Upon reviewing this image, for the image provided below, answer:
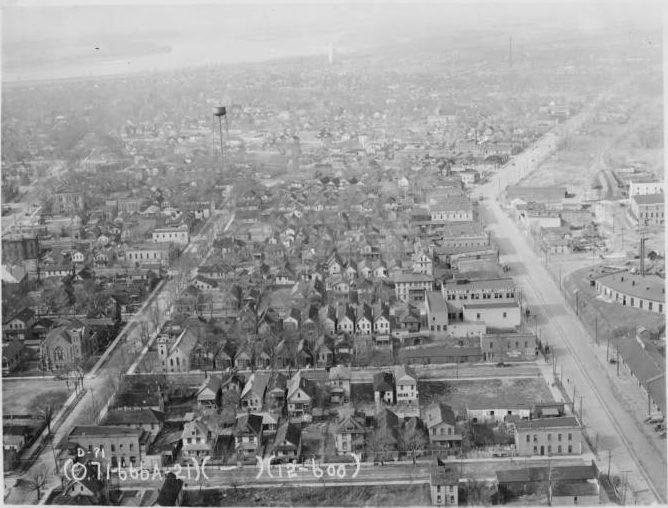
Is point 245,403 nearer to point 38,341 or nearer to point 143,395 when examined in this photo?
point 143,395

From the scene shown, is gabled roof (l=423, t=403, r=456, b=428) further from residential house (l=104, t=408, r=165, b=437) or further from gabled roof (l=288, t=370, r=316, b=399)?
residential house (l=104, t=408, r=165, b=437)

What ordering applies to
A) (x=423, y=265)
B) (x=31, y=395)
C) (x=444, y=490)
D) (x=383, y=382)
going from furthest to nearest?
(x=423, y=265) → (x=31, y=395) → (x=383, y=382) → (x=444, y=490)

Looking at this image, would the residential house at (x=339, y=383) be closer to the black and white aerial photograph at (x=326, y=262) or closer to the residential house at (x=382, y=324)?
the black and white aerial photograph at (x=326, y=262)

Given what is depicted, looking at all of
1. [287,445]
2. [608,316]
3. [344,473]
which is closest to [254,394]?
[287,445]

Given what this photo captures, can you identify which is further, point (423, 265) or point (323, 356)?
point (423, 265)

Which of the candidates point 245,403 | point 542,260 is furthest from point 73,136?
point 245,403

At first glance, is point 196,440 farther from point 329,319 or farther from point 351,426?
point 329,319

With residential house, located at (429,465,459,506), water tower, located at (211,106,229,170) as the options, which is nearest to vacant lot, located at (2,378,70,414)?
residential house, located at (429,465,459,506)
